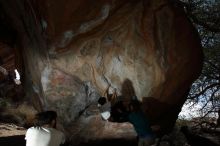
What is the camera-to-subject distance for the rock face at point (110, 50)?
9.88 metres

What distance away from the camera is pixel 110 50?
33.6ft

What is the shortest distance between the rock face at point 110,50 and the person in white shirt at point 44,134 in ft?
15.1

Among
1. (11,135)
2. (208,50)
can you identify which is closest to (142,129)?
(11,135)

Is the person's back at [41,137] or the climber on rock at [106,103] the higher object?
the climber on rock at [106,103]


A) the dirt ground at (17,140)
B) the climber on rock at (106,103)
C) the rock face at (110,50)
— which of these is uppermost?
the rock face at (110,50)

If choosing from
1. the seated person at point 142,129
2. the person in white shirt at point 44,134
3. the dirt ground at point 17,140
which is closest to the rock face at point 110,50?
the dirt ground at point 17,140

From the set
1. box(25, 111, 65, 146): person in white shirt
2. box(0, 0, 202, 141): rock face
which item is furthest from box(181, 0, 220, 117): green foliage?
box(25, 111, 65, 146): person in white shirt

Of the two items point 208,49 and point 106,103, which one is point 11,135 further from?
point 208,49

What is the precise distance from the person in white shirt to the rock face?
4.60 metres

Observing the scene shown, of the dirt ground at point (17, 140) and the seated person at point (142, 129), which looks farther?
the dirt ground at point (17, 140)

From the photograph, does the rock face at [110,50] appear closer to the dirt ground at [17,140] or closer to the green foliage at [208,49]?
the dirt ground at [17,140]

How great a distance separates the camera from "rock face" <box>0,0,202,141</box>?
988 centimetres

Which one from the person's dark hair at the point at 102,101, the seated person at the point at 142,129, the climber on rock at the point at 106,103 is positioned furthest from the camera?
the person's dark hair at the point at 102,101

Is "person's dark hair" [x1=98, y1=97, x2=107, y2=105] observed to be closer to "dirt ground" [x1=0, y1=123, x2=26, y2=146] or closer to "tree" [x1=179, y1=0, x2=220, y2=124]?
"dirt ground" [x1=0, y1=123, x2=26, y2=146]
